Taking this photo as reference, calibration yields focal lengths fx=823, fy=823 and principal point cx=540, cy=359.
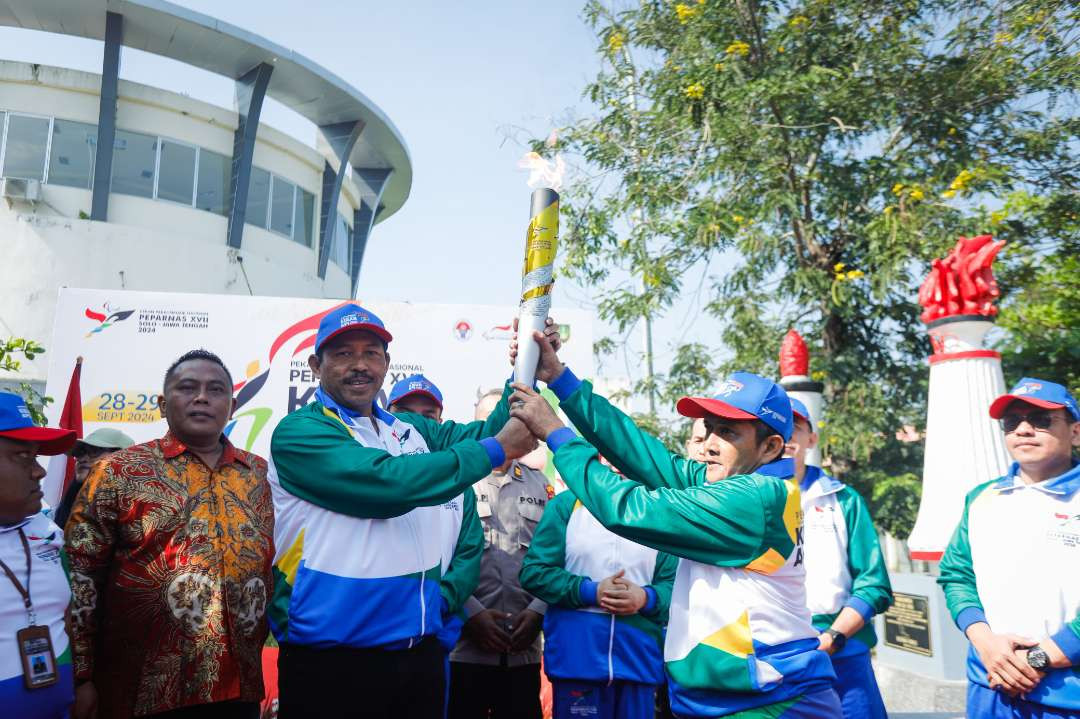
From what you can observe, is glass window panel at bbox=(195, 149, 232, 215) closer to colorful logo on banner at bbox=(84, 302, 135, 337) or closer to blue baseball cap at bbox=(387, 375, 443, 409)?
colorful logo on banner at bbox=(84, 302, 135, 337)

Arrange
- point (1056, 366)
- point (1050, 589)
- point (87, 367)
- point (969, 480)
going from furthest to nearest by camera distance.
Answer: point (1056, 366) → point (87, 367) → point (969, 480) → point (1050, 589)

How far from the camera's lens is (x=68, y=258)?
58.1 ft

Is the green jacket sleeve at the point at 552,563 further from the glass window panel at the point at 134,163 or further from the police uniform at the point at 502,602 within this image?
the glass window panel at the point at 134,163

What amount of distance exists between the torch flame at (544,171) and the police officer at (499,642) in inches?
79.4

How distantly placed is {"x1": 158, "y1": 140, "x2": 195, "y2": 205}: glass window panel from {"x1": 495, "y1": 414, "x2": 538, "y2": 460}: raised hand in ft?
61.3

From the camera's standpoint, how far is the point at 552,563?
13.4 feet

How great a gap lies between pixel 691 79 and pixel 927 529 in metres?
5.19

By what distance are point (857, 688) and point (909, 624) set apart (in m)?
4.08

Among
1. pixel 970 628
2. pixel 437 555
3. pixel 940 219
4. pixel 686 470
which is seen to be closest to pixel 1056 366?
pixel 940 219

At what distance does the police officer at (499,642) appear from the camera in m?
4.20

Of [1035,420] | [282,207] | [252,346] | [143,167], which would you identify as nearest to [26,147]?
[143,167]

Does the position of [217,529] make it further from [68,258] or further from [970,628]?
[68,258]

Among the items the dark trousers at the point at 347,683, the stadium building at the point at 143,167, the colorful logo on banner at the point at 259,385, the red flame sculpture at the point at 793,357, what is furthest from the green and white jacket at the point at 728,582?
the stadium building at the point at 143,167

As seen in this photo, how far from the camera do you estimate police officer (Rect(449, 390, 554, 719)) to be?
4.20 m
